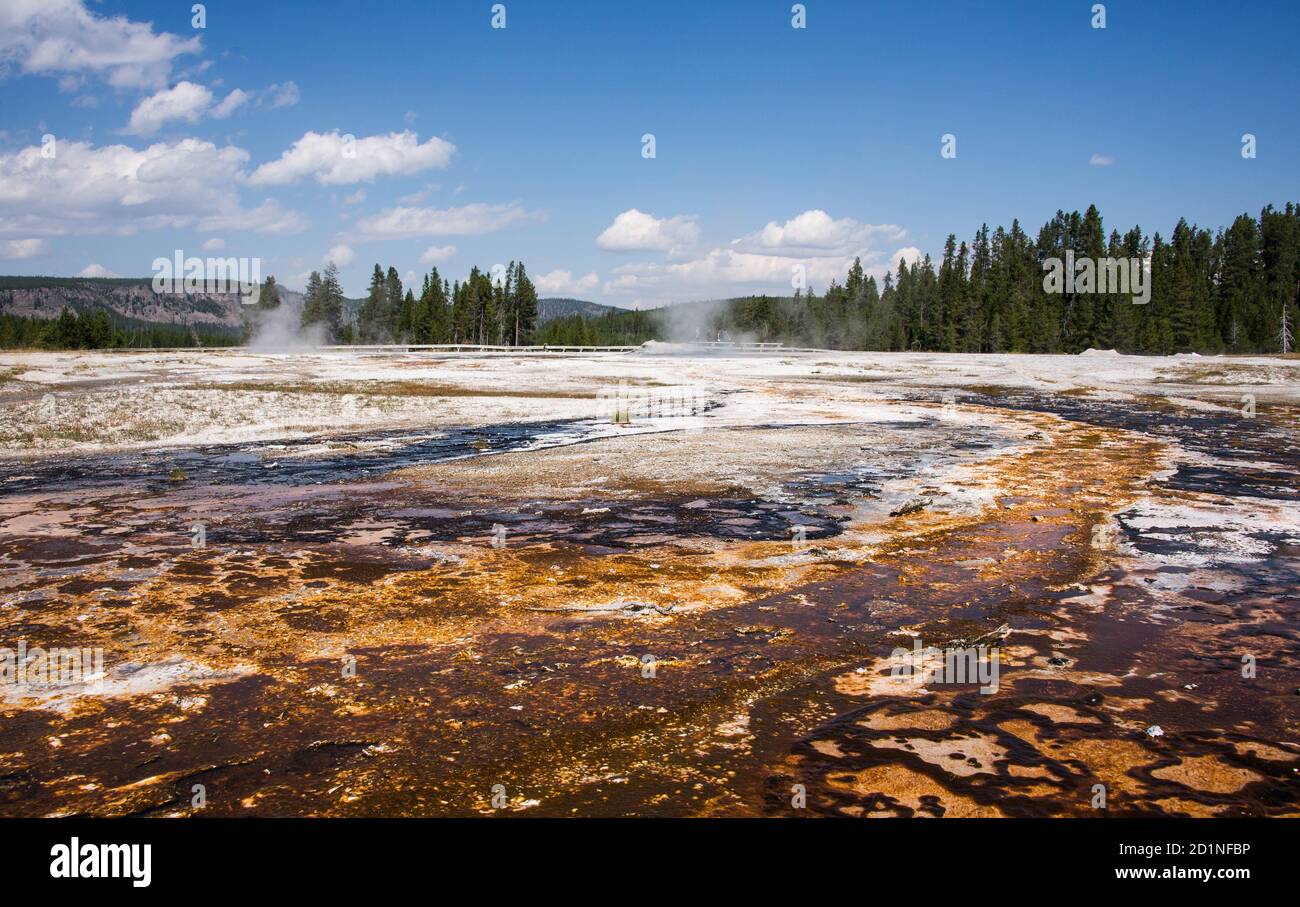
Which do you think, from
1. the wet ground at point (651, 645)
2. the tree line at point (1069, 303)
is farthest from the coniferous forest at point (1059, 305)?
the wet ground at point (651, 645)

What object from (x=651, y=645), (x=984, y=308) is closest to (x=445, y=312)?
(x=984, y=308)

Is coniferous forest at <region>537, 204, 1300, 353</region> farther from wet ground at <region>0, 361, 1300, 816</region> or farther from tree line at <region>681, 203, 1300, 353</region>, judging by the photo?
wet ground at <region>0, 361, 1300, 816</region>

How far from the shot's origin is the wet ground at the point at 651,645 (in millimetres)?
4000

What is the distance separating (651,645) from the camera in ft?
19.2

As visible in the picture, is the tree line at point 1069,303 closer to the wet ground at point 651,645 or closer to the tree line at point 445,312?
the tree line at point 445,312

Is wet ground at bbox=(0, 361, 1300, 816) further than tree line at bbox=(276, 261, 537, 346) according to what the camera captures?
No

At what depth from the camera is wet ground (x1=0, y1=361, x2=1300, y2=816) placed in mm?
4000

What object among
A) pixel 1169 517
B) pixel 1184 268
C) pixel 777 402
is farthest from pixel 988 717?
pixel 1184 268

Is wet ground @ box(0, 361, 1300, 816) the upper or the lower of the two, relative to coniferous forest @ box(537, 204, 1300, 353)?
lower

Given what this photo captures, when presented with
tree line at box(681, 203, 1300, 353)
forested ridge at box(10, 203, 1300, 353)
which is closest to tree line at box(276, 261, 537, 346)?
forested ridge at box(10, 203, 1300, 353)
